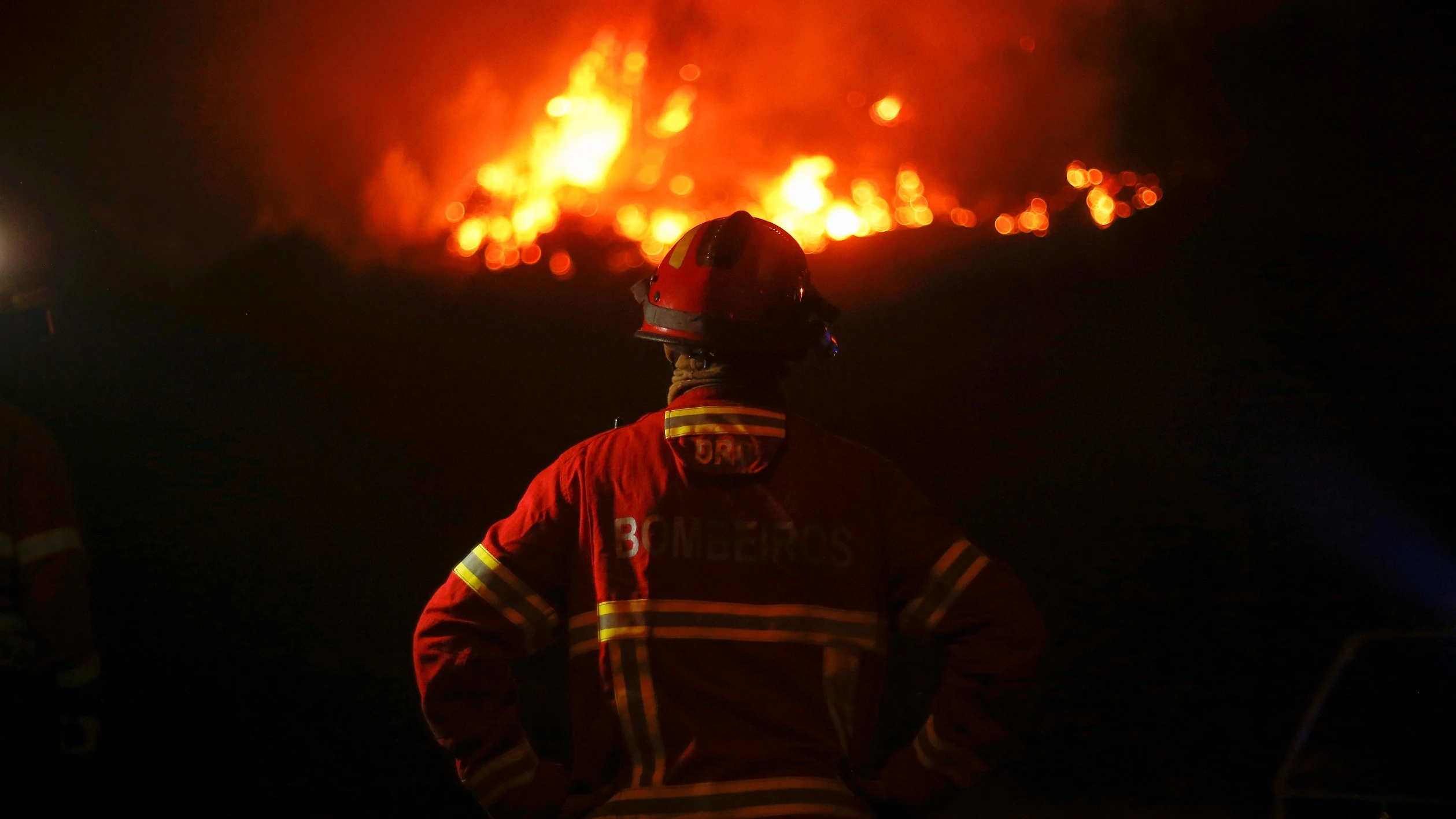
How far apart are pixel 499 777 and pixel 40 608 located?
2005 mm

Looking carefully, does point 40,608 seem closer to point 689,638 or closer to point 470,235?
point 470,235

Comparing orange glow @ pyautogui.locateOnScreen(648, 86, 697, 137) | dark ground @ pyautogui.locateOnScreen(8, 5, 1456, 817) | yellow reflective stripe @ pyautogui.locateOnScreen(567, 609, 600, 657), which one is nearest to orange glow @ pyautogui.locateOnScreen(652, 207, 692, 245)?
orange glow @ pyautogui.locateOnScreen(648, 86, 697, 137)

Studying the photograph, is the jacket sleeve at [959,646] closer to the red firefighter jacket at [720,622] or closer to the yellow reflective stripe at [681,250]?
the red firefighter jacket at [720,622]

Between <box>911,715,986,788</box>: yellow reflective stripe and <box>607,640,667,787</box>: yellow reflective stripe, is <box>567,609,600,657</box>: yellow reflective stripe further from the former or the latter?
<box>911,715,986,788</box>: yellow reflective stripe

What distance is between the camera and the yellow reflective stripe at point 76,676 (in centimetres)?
329

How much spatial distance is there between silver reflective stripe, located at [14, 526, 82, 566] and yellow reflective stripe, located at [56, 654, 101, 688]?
1.16ft

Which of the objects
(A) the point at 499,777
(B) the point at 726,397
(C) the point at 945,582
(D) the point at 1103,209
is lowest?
(A) the point at 499,777

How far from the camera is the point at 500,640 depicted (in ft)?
7.22

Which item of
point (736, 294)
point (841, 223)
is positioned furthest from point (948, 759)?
point (841, 223)

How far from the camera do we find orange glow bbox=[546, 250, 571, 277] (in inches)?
167

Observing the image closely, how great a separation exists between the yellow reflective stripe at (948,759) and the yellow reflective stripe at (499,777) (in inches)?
31.7

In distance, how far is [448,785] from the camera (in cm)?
→ 405

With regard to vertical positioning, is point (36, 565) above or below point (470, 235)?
below

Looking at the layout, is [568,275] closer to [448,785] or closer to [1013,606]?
[448,785]
